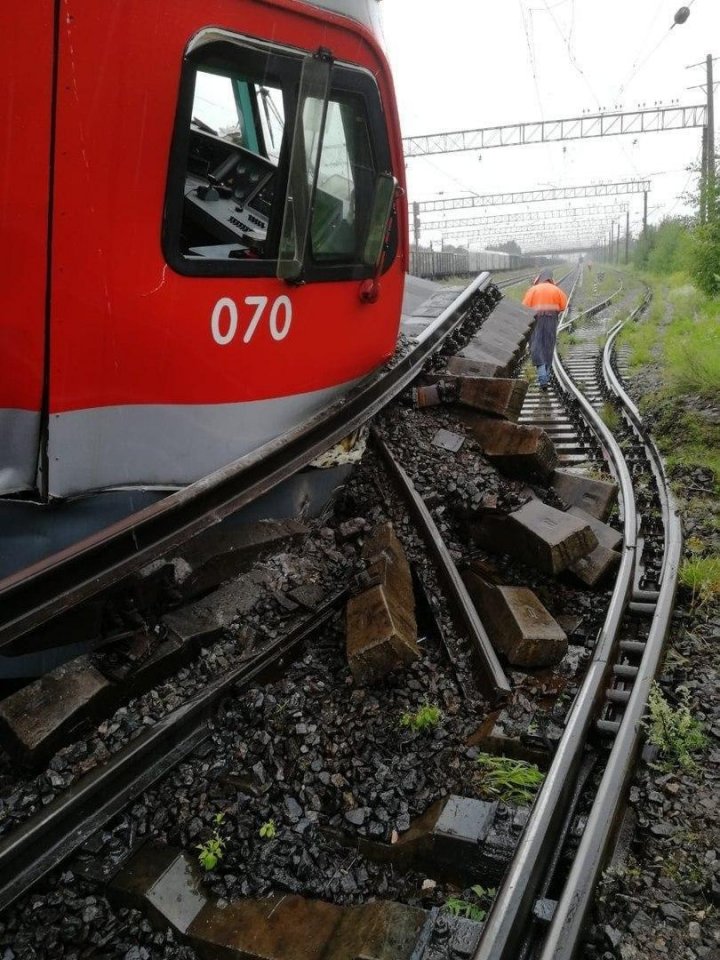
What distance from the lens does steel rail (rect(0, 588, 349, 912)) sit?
2625mm

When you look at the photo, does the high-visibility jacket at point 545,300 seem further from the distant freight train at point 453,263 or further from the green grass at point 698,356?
the distant freight train at point 453,263

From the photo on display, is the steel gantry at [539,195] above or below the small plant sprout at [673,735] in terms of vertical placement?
above

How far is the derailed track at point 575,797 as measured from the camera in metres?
2.28

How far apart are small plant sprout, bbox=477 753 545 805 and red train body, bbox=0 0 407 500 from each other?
2175mm

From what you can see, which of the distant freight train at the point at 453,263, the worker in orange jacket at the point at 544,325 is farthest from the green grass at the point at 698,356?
the distant freight train at the point at 453,263

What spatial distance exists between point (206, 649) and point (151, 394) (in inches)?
52.8

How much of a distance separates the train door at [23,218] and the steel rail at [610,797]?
9.34 feet

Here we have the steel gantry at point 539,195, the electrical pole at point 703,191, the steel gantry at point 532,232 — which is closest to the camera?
the electrical pole at point 703,191

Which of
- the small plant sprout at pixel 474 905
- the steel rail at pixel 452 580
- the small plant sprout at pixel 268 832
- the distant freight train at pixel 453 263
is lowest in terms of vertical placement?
the small plant sprout at pixel 474 905

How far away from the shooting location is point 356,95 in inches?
174

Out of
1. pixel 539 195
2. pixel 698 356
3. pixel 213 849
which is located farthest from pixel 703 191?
pixel 539 195

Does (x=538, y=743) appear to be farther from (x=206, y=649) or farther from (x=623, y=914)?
(x=206, y=649)

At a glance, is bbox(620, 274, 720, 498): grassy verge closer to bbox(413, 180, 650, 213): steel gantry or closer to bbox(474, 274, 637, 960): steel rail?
bbox(474, 274, 637, 960): steel rail

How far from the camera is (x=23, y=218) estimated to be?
9.84 feet
